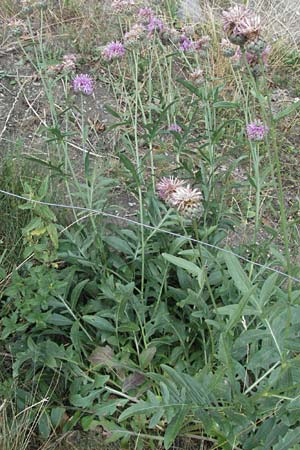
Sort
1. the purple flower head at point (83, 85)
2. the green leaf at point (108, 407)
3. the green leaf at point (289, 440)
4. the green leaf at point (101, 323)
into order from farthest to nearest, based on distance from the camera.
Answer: the purple flower head at point (83, 85), the green leaf at point (101, 323), the green leaf at point (108, 407), the green leaf at point (289, 440)

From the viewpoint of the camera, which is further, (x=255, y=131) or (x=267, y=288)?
(x=255, y=131)

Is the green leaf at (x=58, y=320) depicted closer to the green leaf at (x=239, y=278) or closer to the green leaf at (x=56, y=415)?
the green leaf at (x=56, y=415)

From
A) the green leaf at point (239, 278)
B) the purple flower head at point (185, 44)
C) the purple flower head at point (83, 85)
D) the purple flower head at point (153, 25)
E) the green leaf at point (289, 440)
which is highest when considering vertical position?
the purple flower head at point (153, 25)

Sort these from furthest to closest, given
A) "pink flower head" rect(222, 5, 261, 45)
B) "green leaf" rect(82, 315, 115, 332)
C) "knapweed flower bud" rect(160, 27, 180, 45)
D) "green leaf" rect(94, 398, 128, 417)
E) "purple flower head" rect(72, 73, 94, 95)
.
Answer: "knapweed flower bud" rect(160, 27, 180, 45) < "purple flower head" rect(72, 73, 94, 95) < "green leaf" rect(82, 315, 115, 332) < "green leaf" rect(94, 398, 128, 417) < "pink flower head" rect(222, 5, 261, 45)

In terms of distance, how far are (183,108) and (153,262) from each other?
1.38 meters

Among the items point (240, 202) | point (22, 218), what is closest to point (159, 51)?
point (240, 202)

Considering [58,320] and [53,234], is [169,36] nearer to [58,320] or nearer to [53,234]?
[53,234]

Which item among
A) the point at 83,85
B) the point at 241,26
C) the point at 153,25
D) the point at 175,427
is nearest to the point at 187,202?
the point at 241,26

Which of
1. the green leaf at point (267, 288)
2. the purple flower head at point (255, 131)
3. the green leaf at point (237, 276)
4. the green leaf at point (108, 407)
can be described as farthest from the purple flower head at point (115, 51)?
the green leaf at point (108, 407)

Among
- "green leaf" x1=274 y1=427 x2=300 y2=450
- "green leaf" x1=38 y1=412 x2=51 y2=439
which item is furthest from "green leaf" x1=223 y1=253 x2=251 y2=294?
"green leaf" x1=38 y1=412 x2=51 y2=439

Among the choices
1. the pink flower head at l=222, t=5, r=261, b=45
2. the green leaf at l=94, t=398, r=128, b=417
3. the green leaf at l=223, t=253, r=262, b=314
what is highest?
the pink flower head at l=222, t=5, r=261, b=45

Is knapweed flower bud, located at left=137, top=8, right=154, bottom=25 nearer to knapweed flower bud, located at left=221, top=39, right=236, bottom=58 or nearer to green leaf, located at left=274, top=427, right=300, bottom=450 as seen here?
knapweed flower bud, located at left=221, top=39, right=236, bottom=58

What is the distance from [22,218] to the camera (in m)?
2.33

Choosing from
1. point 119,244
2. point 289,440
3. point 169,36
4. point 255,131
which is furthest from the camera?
point 169,36
